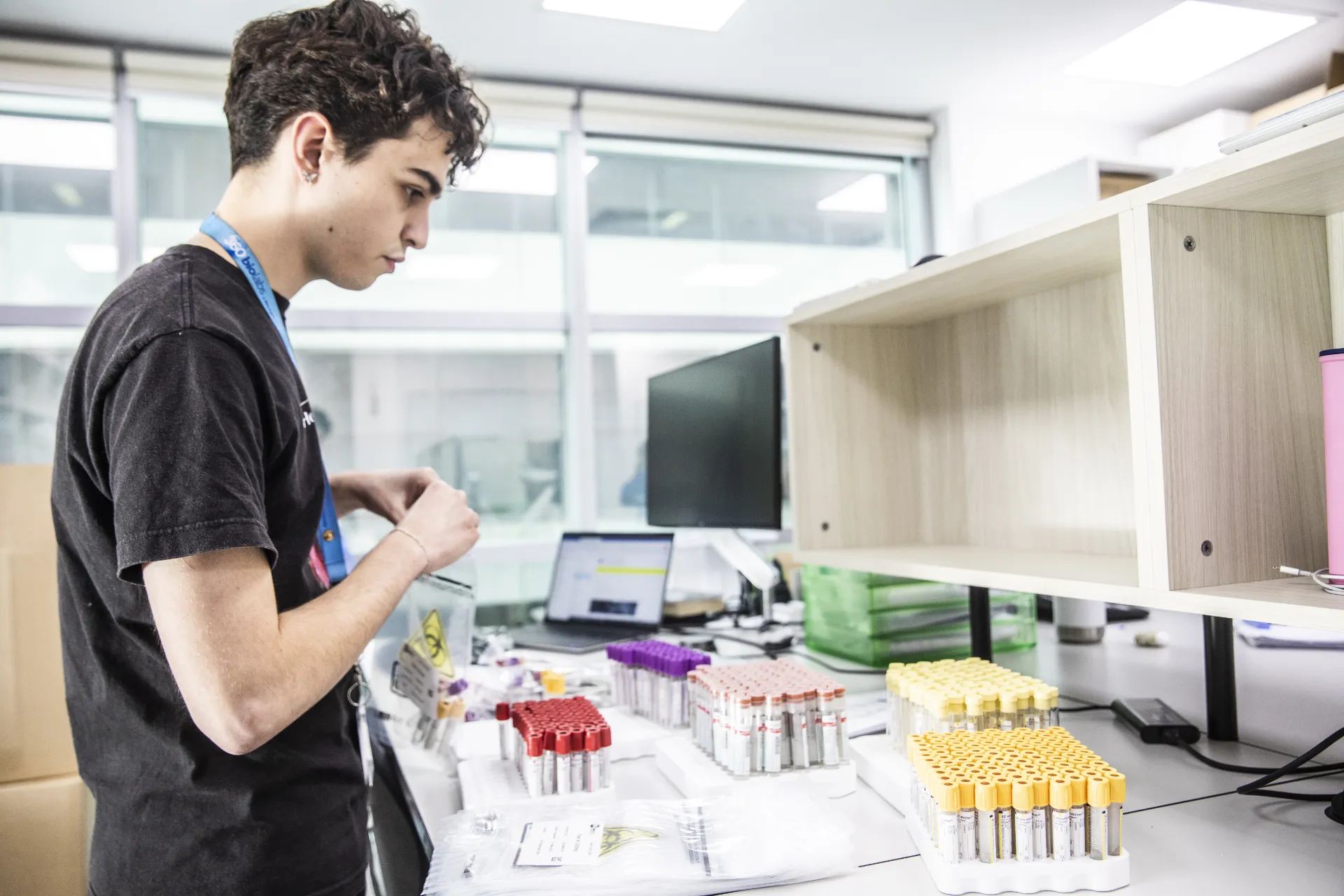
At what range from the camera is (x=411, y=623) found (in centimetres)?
151

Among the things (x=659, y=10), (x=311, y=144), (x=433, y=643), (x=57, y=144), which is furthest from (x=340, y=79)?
(x=57, y=144)

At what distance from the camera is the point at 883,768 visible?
1.08 metres

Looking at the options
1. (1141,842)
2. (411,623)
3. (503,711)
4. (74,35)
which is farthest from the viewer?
(74,35)

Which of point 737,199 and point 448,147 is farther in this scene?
point 737,199

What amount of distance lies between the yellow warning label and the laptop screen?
36.6 inches

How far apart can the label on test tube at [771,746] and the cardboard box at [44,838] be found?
1.17 m

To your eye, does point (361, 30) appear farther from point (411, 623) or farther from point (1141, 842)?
point (1141, 842)

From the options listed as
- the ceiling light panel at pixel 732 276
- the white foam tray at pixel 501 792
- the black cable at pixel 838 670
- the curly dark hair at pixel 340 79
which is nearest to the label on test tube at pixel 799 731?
the white foam tray at pixel 501 792

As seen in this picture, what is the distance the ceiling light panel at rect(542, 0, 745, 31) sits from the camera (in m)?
2.77

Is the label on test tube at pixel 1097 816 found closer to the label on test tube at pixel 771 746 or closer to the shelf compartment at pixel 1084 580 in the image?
the shelf compartment at pixel 1084 580

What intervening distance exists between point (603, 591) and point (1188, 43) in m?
2.92

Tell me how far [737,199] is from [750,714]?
305 centimetres

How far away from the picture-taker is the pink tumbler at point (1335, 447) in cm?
78

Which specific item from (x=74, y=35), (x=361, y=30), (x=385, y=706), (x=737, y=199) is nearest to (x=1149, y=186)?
(x=361, y=30)
